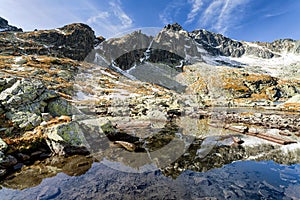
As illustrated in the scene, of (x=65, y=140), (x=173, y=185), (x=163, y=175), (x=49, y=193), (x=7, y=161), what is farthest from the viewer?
(x=65, y=140)

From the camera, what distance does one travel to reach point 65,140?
532 inches

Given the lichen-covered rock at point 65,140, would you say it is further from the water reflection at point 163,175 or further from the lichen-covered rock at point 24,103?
the lichen-covered rock at point 24,103

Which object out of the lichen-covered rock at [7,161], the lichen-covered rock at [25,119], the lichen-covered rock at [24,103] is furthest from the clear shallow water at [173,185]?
the lichen-covered rock at [24,103]

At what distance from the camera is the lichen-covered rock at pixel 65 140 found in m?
13.4

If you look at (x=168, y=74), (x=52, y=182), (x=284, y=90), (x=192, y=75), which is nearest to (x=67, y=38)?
(x=168, y=74)

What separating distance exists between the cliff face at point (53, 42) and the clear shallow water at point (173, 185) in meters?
89.5

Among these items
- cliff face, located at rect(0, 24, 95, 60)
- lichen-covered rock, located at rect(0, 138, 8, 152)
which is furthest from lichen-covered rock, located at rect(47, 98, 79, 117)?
cliff face, located at rect(0, 24, 95, 60)

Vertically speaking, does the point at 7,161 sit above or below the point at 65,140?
below

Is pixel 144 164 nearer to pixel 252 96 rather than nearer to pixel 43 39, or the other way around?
pixel 252 96

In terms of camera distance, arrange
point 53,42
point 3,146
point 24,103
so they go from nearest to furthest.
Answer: point 3,146
point 24,103
point 53,42

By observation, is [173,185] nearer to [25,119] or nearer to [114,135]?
[114,135]

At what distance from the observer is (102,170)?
37.2 feet

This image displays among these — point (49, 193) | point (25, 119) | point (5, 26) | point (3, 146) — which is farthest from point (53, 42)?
point (49, 193)

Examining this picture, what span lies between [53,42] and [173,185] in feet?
412
